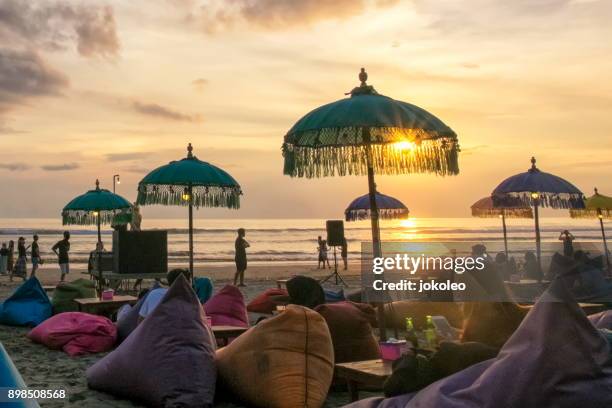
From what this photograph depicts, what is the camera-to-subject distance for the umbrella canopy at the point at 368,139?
5.79 m

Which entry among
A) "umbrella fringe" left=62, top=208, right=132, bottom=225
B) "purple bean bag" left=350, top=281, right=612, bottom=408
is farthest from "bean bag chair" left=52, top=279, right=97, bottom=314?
"purple bean bag" left=350, top=281, right=612, bottom=408

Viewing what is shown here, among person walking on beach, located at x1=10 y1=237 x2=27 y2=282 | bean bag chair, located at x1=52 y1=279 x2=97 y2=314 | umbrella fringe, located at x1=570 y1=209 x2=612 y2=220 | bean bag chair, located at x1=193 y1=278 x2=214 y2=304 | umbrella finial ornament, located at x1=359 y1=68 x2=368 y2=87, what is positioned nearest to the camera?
umbrella finial ornament, located at x1=359 y1=68 x2=368 y2=87

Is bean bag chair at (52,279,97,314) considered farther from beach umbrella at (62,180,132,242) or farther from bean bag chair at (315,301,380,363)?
bean bag chair at (315,301,380,363)

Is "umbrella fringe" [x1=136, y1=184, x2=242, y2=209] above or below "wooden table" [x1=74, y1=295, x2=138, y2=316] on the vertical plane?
above

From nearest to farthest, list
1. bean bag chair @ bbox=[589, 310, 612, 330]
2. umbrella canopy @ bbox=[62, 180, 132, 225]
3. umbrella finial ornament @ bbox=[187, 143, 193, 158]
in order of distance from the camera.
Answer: bean bag chair @ bbox=[589, 310, 612, 330], umbrella finial ornament @ bbox=[187, 143, 193, 158], umbrella canopy @ bbox=[62, 180, 132, 225]

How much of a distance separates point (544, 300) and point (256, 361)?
8.18 ft

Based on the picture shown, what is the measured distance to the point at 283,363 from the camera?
15.5 ft

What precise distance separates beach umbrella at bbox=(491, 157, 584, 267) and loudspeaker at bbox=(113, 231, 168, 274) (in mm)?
6805

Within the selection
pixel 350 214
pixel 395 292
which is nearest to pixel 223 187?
pixel 395 292

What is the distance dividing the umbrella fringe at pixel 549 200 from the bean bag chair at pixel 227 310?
7764 mm

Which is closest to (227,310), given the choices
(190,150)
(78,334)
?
(78,334)

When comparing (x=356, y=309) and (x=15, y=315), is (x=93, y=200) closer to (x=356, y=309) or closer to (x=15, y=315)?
(x=15, y=315)

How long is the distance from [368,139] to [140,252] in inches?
320

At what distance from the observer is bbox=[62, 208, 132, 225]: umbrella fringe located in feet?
46.0
